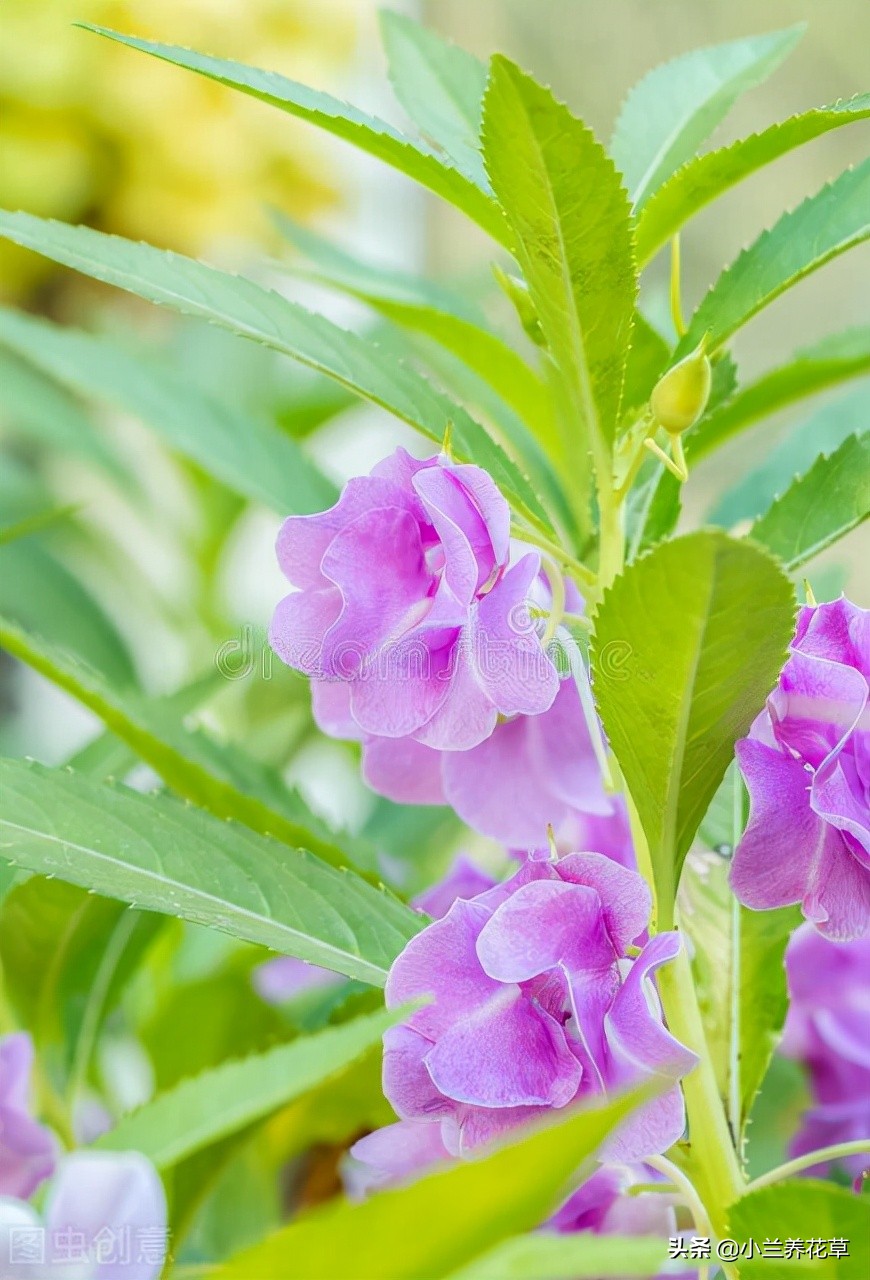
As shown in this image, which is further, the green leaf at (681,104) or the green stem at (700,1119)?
the green leaf at (681,104)

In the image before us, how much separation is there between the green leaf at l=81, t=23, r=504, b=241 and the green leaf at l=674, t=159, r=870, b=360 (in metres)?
0.07

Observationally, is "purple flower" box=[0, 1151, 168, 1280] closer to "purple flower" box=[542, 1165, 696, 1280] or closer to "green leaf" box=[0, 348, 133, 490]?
"purple flower" box=[542, 1165, 696, 1280]

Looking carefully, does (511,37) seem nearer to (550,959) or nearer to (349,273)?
(349,273)

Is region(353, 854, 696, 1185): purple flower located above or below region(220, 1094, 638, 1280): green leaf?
below

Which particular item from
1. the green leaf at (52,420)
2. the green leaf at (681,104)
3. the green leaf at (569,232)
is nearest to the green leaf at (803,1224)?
the green leaf at (569,232)

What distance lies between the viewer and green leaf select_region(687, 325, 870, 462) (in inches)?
18.4

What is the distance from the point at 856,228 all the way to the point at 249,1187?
17.8 inches

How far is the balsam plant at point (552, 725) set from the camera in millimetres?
301

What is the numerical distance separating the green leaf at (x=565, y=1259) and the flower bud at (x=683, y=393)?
21 cm

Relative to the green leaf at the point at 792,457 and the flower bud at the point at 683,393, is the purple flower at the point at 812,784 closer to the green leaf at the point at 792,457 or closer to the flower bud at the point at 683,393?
the flower bud at the point at 683,393

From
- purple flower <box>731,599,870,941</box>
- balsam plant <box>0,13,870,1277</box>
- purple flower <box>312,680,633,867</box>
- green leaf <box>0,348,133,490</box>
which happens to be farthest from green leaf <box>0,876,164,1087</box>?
green leaf <box>0,348,133,490</box>

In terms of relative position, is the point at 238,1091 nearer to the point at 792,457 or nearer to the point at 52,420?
the point at 792,457

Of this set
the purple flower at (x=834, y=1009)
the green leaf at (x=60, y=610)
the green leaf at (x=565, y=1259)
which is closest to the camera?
the green leaf at (x=565, y=1259)

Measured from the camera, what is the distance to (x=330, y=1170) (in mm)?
583
